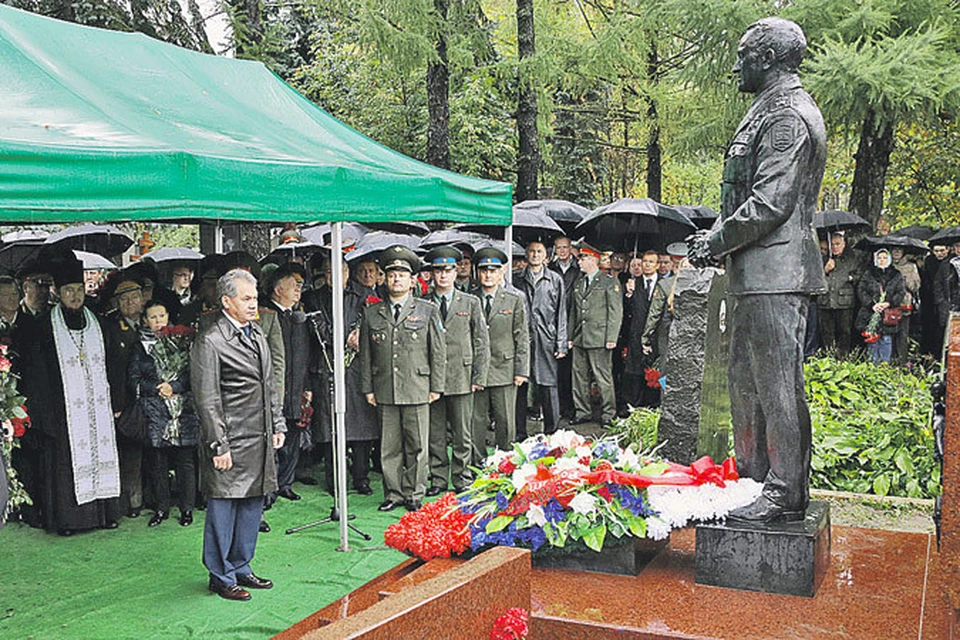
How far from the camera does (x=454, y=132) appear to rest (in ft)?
59.5

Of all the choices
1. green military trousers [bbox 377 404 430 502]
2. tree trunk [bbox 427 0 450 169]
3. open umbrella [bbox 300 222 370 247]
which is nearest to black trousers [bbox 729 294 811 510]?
green military trousers [bbox 377 404 430 502]

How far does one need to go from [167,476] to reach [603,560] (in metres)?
3.74

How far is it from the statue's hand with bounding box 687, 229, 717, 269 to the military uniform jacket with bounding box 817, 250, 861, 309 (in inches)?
307

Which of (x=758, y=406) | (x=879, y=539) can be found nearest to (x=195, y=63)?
(x=758, y=406)

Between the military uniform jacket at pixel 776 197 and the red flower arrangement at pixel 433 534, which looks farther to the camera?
the red flower arrangement at pixel 433 534

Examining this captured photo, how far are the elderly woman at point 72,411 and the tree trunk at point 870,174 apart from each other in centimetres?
1002

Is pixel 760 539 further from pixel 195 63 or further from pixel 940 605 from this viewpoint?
pixel 195 63

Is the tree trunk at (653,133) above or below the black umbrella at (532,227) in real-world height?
above

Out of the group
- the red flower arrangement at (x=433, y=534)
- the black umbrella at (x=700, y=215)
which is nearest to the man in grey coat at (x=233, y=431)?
the red flower arrangement at (x=433, y=534)

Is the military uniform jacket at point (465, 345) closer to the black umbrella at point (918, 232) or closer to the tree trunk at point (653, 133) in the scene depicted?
the tree trunk at point (653, 133)

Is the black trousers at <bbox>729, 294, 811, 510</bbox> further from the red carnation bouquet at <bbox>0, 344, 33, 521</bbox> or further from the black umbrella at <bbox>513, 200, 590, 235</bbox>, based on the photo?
the black umbrella at <bbox>513, 200, 590, 235</bbox>

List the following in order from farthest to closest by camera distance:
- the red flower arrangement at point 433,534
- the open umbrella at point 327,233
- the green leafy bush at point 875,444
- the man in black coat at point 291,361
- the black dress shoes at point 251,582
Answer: the open umbrella at point 327,233 → the man in black coat at point 291,361 → the green leafy bush at point 875,444 → the black dress shoes at point 251,582 → the red flower arrangement at point 433,534

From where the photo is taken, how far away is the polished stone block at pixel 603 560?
484cm

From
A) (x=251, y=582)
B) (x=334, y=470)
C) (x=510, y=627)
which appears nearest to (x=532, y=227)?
(x=334, y=470)
